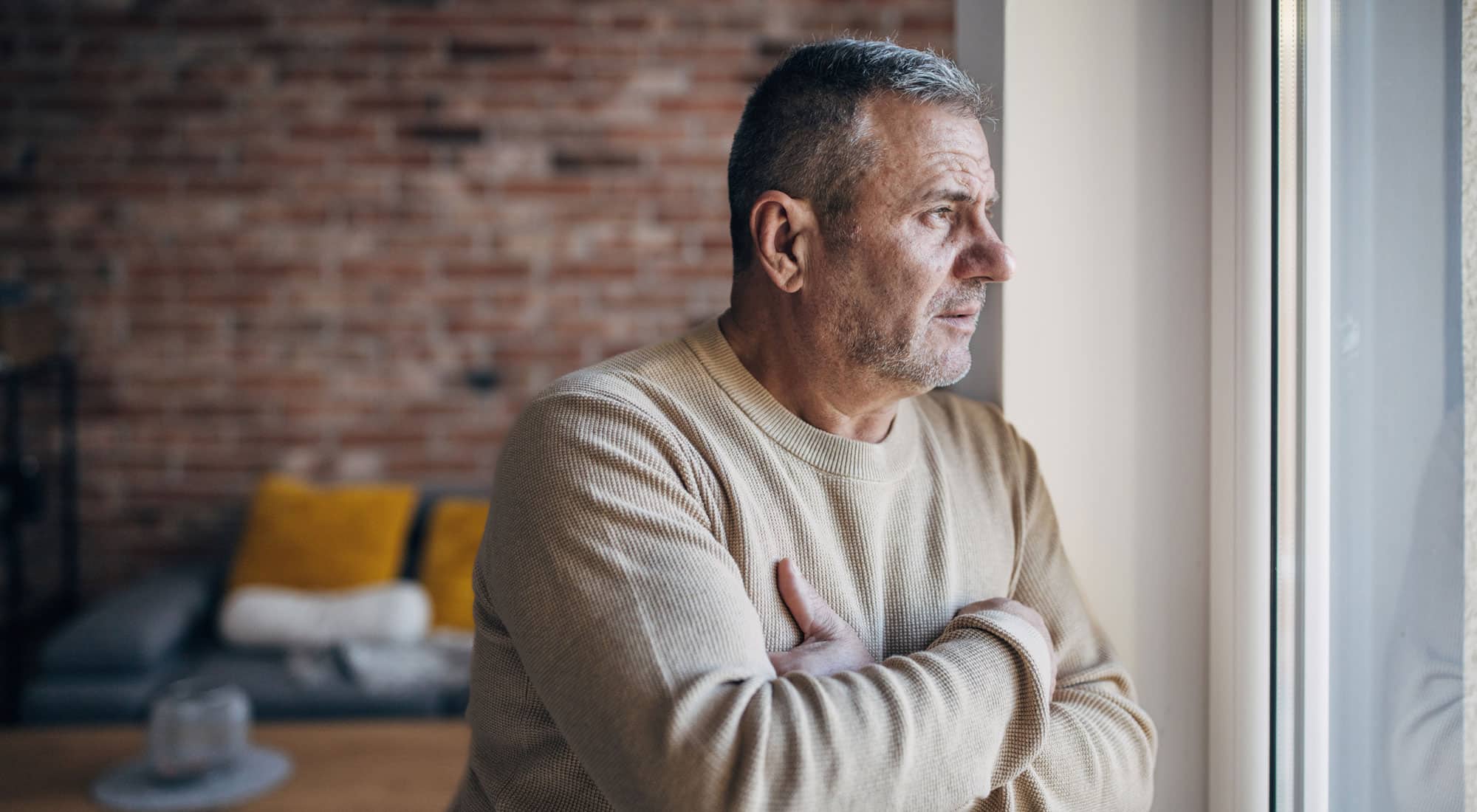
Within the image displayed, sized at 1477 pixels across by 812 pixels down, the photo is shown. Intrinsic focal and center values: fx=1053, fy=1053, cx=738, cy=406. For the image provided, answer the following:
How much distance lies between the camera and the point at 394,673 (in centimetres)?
270

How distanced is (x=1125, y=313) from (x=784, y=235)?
41cm

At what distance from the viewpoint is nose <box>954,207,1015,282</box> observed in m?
1.04

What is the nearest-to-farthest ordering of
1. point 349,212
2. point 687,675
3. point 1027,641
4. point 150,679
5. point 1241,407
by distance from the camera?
point 687,675
point 1027,641
point 1241,407
point 150,679
point 349,212

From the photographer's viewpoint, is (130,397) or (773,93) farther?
(130,397)

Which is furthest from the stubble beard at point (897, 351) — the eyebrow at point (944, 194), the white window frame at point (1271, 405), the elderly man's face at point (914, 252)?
the white window frame at point (1271, 405)

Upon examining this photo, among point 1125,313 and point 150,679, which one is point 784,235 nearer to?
point 1125,313

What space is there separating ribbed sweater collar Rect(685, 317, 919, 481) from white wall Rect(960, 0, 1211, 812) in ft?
0.72

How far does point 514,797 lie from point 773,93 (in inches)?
29.0

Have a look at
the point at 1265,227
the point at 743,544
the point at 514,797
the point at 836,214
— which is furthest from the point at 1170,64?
the point at 514,797

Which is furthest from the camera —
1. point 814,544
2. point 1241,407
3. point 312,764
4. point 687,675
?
point 312,764

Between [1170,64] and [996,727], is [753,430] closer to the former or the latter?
[996,727]

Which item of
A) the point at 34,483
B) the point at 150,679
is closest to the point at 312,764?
Answer: the point at 150,679

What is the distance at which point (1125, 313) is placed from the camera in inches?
47.1

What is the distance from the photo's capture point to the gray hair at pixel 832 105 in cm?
104
